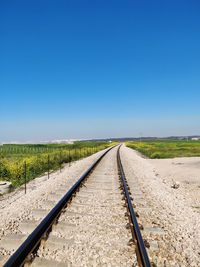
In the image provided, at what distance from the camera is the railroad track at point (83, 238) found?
4129mm

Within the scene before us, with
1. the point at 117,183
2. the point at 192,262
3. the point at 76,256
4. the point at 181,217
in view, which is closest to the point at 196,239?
the point at 192,262

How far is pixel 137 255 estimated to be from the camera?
426 cm

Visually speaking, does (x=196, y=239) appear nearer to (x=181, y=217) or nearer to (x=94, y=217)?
(x=181, y=217)

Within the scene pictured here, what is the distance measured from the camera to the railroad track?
4.13 m

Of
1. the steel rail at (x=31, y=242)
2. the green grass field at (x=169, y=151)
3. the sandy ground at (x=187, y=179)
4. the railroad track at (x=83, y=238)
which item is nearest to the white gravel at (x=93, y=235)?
the railroad track at (x=83, y=238)

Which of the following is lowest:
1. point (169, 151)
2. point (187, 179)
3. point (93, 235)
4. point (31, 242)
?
point (169, 151)

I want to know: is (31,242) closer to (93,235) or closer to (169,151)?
(93,235)

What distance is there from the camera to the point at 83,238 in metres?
5.11

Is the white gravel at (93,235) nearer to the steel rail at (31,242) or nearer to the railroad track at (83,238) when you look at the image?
the railroad track at (83,238)

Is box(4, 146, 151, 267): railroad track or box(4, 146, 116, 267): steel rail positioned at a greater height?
box(4, 146, 116, 267): steel rail

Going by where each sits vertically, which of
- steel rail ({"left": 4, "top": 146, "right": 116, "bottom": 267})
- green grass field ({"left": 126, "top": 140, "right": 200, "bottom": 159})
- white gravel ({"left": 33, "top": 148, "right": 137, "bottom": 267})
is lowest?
green grass field ({"left": 126, "top": 140, "right": 200, "bottom": 159})

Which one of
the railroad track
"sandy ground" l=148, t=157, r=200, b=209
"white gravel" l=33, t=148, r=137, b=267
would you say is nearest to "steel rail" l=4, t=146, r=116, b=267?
the railroad track

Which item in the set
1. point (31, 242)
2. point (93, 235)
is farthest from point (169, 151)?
point (31, 242)

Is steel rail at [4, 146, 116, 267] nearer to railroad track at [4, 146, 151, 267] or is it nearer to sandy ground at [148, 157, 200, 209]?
railroad track at [4, 146, 151, 267]
